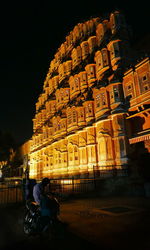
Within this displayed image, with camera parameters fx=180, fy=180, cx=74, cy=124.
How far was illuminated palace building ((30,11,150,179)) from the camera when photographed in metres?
19.7

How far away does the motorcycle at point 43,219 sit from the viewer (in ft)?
15.9

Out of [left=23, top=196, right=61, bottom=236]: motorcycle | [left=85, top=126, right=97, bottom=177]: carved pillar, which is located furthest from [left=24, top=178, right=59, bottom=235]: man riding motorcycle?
[left=85, top=126, right=97, bottom=177]: carved pillar

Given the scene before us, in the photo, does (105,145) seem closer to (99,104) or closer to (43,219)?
(99,104)

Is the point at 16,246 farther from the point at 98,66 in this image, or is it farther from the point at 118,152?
the point at 98,66

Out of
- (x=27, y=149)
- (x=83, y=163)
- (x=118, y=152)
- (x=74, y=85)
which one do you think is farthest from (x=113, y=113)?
(x=27, y=149)

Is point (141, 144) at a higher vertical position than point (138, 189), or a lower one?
higher

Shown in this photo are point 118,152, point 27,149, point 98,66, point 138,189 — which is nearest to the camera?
point 138,189

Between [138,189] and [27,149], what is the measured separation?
2054 inches

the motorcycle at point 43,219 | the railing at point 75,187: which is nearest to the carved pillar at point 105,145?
the railing at point 75,187

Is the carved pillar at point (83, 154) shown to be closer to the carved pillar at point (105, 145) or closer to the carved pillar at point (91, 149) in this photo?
the carved pillar at point (91, 149)

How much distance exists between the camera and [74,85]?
31312mm

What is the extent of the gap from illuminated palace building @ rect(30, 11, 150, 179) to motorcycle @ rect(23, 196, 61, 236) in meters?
10.3

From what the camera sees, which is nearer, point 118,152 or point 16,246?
point 16,246

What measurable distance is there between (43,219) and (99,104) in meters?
20.5
